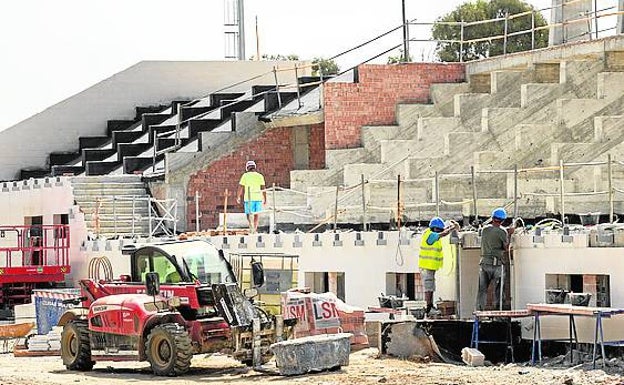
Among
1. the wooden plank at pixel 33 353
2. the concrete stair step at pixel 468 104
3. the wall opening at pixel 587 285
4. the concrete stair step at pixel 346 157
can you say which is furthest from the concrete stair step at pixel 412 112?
the wall opening at pixel 587 285

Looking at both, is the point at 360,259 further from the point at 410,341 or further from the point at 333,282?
the point at 410,341

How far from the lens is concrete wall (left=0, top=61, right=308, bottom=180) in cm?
4556

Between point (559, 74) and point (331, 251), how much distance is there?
31.1 feet

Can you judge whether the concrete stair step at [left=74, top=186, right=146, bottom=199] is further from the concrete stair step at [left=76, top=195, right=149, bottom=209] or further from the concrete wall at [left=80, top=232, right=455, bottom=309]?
the concrete wall at [left=80, top=232, right=455, bottom=309]

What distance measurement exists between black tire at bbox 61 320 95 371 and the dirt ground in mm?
213

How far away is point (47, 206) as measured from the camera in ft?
129

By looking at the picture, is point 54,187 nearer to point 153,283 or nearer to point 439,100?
point 439,100

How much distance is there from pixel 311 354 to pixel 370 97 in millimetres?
16924

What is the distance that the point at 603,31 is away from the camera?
35438 millimetres

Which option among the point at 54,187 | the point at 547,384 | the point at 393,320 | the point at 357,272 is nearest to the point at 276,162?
the point at 54,187

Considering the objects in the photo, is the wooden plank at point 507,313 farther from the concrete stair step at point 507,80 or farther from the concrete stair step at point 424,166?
the concrete stair step at point 507,80

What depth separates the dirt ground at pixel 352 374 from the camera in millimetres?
21203

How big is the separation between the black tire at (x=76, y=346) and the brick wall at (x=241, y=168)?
44.6 feet

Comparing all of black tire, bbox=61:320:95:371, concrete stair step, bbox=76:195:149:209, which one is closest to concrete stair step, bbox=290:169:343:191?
concrete stair step, bbox=76:195:149:209
